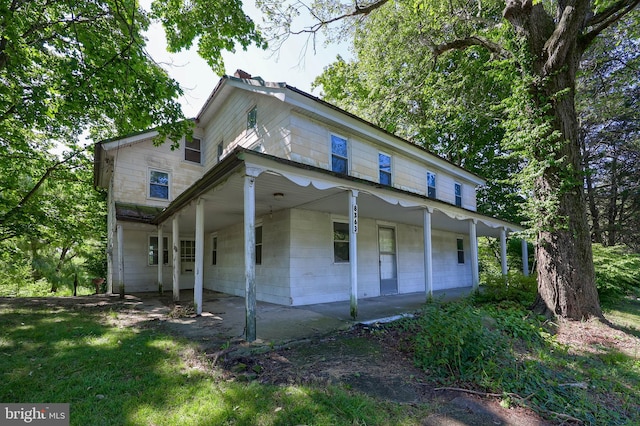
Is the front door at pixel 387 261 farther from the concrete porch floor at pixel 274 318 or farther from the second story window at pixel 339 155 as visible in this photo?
the second story window at pixel 339 155

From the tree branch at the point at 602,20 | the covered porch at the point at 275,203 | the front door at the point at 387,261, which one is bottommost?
the front door at the point at 387,261

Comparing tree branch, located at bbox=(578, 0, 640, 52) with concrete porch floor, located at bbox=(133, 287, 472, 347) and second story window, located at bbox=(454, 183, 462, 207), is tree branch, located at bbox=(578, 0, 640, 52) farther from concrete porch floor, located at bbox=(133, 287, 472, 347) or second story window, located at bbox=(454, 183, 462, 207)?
second story window, located at bbox=(454, 183, 462, 207)

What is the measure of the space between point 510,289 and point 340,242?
4.98 m

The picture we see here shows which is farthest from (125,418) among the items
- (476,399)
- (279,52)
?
(279,52)

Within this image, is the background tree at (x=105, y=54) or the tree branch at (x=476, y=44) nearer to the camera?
the background tree at (x=105, y=54)

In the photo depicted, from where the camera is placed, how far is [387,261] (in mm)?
10773

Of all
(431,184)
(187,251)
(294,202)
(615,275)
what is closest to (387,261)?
(431,184)

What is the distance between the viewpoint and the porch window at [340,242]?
9.15 m

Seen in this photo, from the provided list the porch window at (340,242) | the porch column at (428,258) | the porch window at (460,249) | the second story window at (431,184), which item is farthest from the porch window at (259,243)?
the porch window at (460,249)

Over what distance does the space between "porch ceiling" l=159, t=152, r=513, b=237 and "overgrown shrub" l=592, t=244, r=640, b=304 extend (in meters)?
3.53

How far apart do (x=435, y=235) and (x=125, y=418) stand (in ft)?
42.0

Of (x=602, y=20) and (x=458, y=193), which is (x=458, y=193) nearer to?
(x=458, y=193)

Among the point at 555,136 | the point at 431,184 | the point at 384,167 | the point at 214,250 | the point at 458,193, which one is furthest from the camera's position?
the point at 458,193

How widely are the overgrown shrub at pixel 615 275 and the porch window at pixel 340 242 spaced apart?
7.98 metres
